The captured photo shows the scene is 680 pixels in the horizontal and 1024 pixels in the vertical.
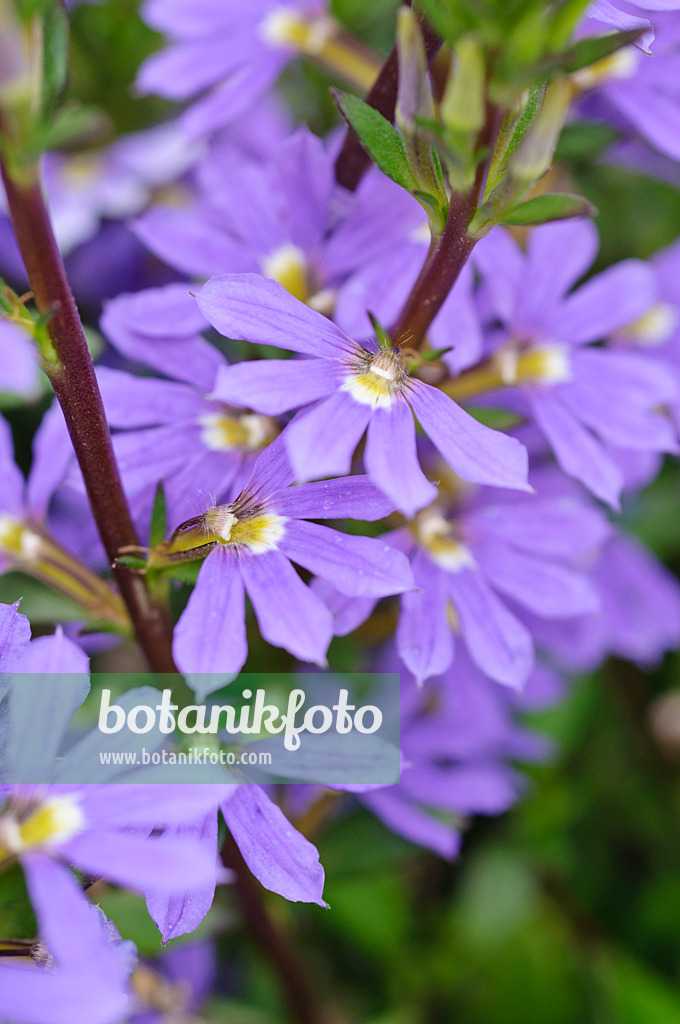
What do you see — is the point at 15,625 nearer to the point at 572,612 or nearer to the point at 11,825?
the point at 11,825

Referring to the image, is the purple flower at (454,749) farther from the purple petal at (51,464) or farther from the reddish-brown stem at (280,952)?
the purple petal at (51,464)

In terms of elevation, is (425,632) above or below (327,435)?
below

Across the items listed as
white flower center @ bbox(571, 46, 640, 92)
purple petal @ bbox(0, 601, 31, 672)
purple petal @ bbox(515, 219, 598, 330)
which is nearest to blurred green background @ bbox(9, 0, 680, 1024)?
white flower center @ bbox(571, 46, 640, 92)

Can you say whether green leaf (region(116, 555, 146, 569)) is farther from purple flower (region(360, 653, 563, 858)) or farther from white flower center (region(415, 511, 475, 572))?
purple flower (region(360, 653, 563, 858))

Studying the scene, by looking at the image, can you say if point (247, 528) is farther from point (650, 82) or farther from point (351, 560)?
point (650, 82)

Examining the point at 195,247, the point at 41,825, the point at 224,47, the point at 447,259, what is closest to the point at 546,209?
the point at 447,259
